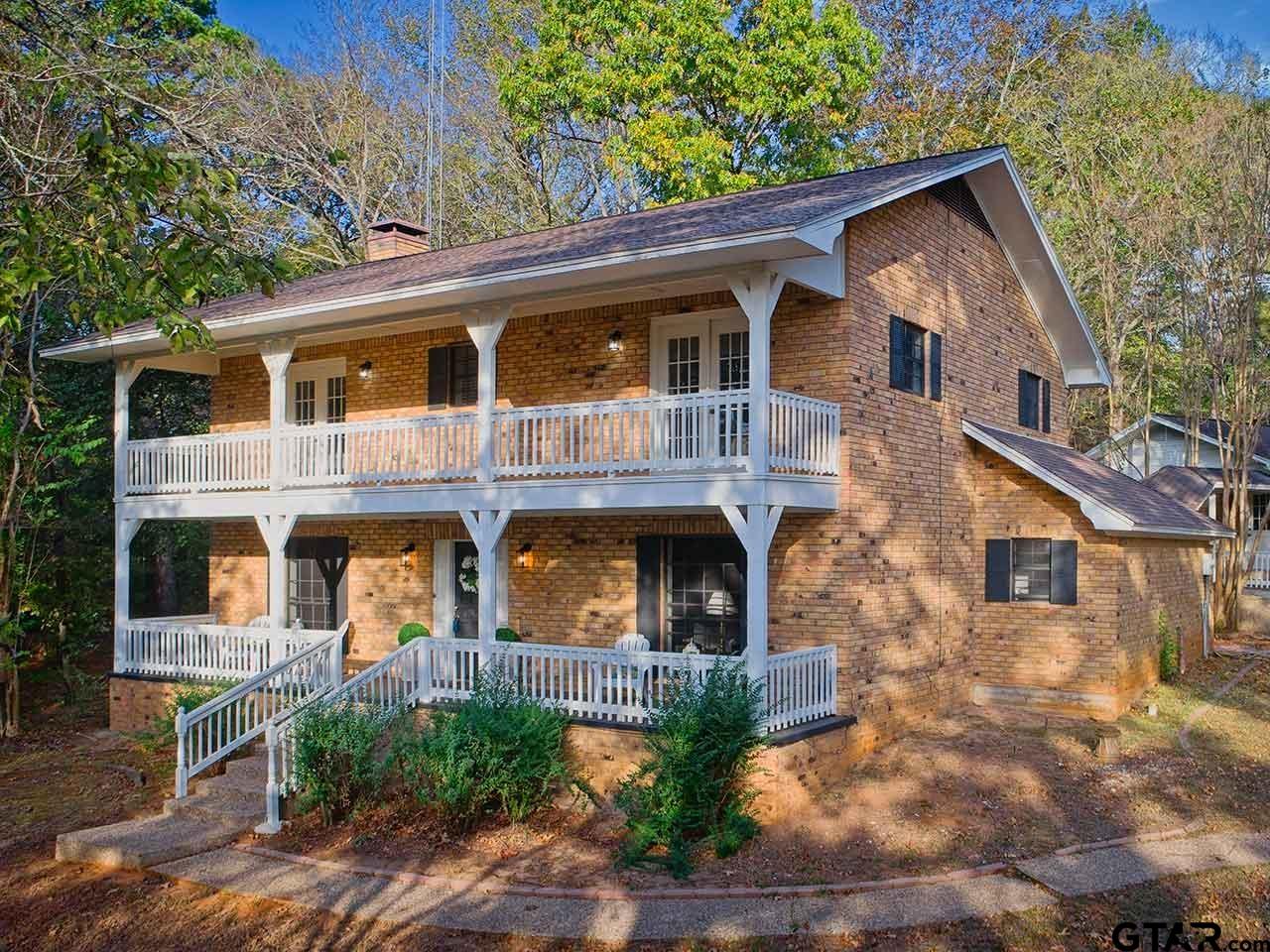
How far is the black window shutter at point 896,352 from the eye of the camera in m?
13.9

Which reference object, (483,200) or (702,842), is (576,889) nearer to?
(702,842)

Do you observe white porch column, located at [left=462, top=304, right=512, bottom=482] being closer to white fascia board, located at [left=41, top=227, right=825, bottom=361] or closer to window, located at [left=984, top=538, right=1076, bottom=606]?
white fascia board, located at [left=41, top=227, right=825, bottom=361]

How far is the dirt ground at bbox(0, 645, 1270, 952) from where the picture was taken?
8273 millimetres

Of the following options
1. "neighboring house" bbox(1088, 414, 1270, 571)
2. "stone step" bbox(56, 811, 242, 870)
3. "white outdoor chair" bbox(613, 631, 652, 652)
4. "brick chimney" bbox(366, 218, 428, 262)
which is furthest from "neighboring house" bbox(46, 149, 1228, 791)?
"neighboring house" bbox(1088, 414, 1270, 571)

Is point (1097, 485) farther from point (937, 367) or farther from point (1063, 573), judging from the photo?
point (937, 367)

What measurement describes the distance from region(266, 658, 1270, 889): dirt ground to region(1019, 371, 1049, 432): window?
6305 mm

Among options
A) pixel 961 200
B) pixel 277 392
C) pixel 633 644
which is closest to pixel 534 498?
pixel 633 644

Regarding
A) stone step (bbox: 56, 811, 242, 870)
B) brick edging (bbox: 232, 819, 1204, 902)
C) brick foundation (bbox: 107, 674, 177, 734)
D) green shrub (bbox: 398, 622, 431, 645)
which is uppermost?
green shrub (bbox: 398, 622, 431, 645)

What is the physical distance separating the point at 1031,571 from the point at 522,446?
7371 mm

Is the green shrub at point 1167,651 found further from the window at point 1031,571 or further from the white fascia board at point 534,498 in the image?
the white fascia board at point 534,498

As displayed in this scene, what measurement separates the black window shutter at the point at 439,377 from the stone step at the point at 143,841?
22.4 ft

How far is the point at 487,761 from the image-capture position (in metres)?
10.6

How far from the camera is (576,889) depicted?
9.15 meters

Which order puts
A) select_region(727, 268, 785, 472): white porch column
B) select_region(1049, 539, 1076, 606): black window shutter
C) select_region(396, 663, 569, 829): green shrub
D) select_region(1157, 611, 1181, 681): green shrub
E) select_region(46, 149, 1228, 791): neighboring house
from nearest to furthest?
select_region(396, 663, 569, 829): green shrub < select_region(727, 268, 785, 472): white porch column < select_region(46, 149, 1228, 791): neighboring house < select_region(1049, 539, 1076, 606): black window shutter < select_region(1157, 611, 1181, 681): green shrub
